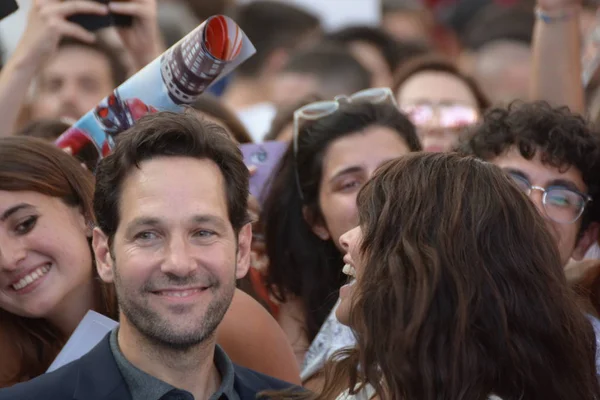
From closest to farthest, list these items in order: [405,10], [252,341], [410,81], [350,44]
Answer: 1. [252,341]
2. [410,81]
3. [350,44]
4. [405,10]

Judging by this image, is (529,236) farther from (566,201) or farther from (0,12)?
(0,12)

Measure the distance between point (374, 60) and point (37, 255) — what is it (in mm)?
4158

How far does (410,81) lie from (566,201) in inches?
78.1

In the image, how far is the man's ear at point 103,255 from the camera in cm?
327

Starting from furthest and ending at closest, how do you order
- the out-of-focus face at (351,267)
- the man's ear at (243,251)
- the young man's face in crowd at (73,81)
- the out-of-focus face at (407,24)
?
the out-of-focus face at (407,24)
the young man's face in crowd at (73,81)
the man's ear at (243,251)
the out-of-focus face at (351,267)

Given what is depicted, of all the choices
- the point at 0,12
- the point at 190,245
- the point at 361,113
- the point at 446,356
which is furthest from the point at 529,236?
the point at 0,12

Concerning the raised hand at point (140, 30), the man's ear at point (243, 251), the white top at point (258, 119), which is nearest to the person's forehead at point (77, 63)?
the white top at point (258, 119)

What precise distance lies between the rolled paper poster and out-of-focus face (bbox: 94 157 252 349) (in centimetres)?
47

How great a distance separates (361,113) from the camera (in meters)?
4.39

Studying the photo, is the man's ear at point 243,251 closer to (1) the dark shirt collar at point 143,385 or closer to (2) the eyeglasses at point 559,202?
(1) the dark shirt collar at point 143,385

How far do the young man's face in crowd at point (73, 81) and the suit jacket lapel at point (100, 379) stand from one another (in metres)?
3.06

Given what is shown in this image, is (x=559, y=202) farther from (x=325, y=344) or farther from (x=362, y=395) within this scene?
(x=362, y=395)

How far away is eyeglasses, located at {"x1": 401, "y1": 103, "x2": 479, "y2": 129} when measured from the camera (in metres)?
5.40

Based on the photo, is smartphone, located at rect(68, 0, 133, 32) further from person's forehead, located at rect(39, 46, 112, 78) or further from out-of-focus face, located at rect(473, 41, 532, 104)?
out-of-focus face, located at rect(473, 41, 532, 104)
